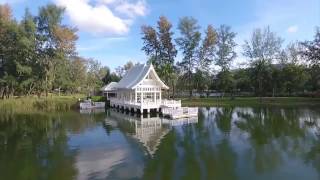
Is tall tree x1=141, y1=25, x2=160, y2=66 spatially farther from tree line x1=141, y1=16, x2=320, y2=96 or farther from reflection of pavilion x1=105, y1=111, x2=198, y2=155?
reflection of pavilion x1=105, y1=111, x2=198, y2=155

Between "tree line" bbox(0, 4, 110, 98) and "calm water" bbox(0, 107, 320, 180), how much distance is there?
23892mm

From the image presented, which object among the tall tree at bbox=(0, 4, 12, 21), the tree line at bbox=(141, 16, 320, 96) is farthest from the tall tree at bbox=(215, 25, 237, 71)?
the tall tree at bbox=(0, 4, 12, 21)

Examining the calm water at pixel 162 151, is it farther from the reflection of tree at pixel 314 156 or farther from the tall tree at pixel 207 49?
the tall tree at pixel 207 49

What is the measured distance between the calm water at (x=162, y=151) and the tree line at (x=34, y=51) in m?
23.9

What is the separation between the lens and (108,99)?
49469mm

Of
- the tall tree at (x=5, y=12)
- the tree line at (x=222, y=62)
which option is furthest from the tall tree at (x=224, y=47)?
the tall tree at (x=5, y=12)

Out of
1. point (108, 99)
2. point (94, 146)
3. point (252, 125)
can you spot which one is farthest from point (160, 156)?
point (108, 99)

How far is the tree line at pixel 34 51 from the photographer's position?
4759 centimetres

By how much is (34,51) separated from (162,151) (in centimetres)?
3991

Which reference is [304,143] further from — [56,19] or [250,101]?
[56,19]

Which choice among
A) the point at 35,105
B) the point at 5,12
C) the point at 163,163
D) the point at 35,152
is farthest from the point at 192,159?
the point at 5,12

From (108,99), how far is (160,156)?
35218 mm

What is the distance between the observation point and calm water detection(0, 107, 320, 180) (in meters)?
12.5

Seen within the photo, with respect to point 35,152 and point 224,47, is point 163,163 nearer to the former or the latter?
point 35,152
